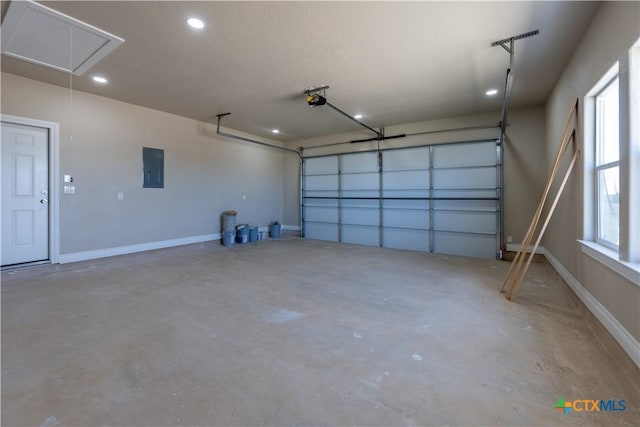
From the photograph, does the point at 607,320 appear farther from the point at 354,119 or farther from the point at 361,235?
the point at 361,235

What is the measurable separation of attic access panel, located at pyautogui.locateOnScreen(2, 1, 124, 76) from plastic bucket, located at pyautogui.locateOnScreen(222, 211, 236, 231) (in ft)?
13.0

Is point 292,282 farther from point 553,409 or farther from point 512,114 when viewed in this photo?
point 512,114

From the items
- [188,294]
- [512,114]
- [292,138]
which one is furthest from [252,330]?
[292,138]

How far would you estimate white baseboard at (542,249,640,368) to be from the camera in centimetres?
188

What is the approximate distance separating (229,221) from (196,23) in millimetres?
4799

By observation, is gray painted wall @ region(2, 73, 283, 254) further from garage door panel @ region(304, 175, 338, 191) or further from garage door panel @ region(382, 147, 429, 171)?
garage door panel @ region(382, 147, 429, 171)

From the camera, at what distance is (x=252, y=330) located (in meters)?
2.50

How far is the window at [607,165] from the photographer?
8.34 ft

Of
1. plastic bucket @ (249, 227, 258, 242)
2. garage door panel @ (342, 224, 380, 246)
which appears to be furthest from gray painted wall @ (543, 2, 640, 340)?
plastic bucket @ (249, 227, 258, 242)

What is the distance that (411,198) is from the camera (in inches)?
262

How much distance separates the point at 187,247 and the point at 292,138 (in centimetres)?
443

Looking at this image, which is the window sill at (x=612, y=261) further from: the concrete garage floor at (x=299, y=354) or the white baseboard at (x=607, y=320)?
the concrete garage floor at (x=299, y=354)

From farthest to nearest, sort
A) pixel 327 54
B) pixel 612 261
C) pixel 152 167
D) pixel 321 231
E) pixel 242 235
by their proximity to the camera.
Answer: pixel 321 231
pixel 242 235
pixel 152 167
pixel 327 54
pixel 612 261

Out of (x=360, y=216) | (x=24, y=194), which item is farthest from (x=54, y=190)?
(x=360, y=216)
